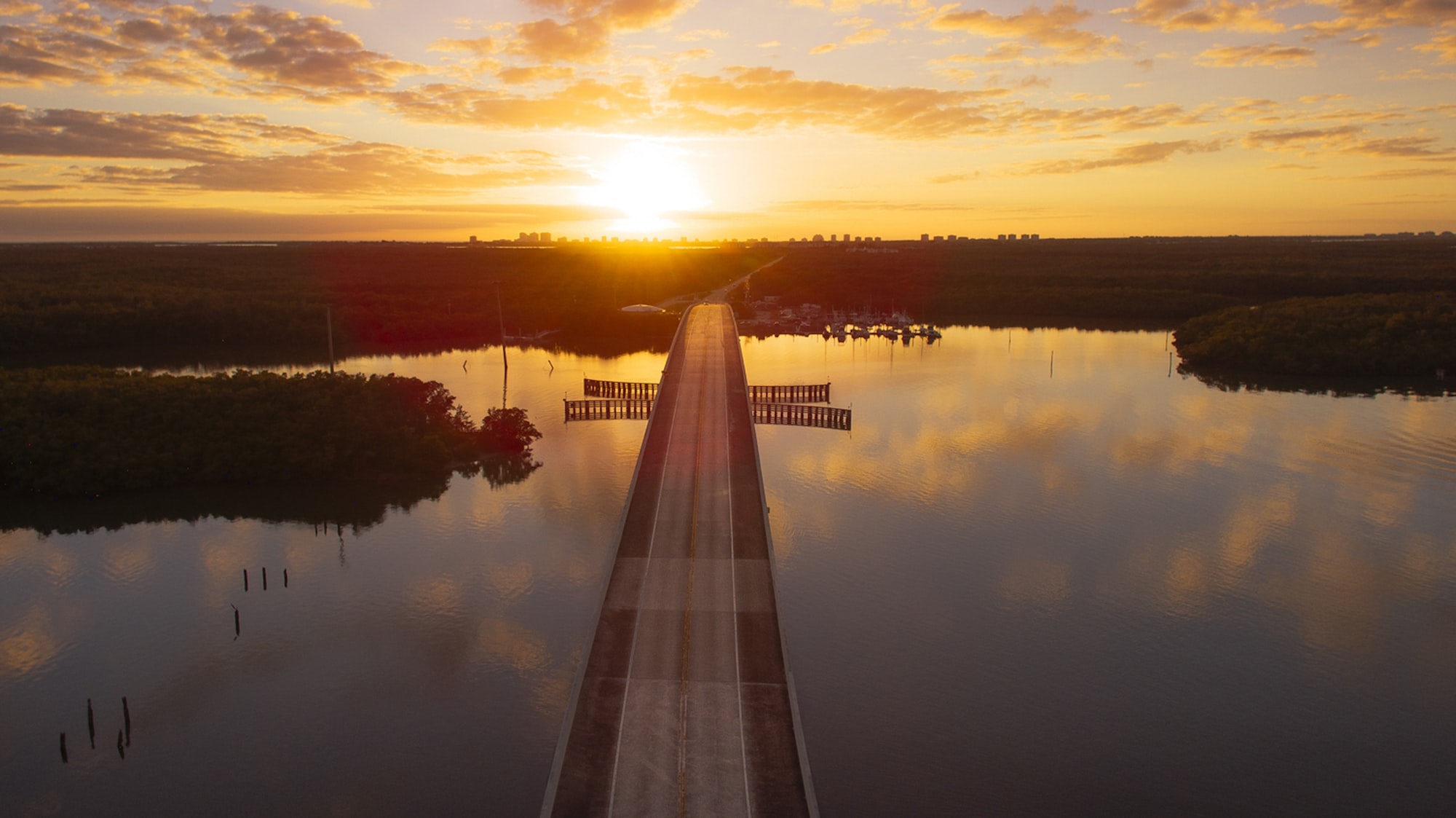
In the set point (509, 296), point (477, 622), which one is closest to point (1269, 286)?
point (509, 296)

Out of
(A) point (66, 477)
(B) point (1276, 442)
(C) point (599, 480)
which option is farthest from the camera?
(B) point (1276, 442)

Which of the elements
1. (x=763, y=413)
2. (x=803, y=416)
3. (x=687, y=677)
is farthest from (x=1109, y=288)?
(x=687, y=677)

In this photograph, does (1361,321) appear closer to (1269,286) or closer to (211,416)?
(1269,286)

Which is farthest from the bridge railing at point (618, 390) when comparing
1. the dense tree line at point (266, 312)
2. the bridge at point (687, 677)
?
the bridge at point (687, 677)

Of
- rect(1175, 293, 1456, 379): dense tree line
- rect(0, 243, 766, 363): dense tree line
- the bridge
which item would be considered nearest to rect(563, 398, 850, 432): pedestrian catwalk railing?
the bridge

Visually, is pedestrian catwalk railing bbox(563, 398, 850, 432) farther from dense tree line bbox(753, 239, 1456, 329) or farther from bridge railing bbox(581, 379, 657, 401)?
dense tree line bbox(753, 239, 1456, 329)

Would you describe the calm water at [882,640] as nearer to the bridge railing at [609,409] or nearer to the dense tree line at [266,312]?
the bridge railing at [609,409]

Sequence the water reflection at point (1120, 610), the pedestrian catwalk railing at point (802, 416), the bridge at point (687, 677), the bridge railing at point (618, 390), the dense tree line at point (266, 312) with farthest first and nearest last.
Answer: the dense tree line at point (266, 312), the bridge railing at point (618, 390), the pedestrian catwalk railing at point (802, 416), the water reflection at point (1120, 610), the bridge at point (687, 677)
